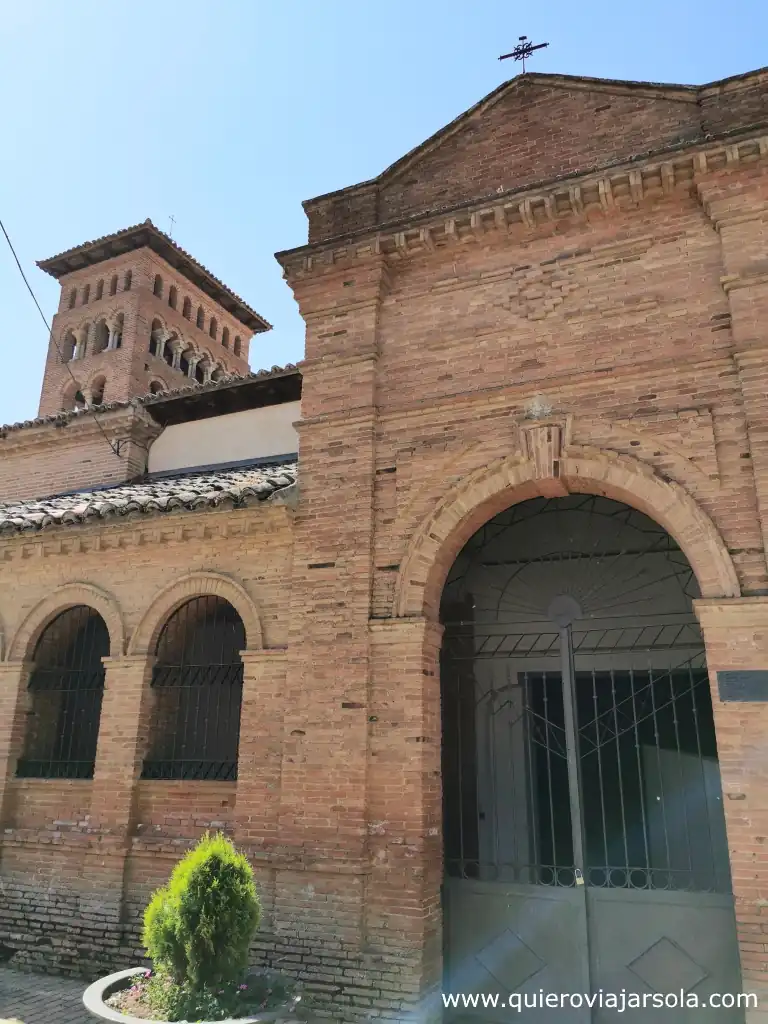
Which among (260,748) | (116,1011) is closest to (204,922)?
(116,1011)

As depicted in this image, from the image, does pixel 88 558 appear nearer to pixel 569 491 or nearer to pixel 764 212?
pixel 569 491

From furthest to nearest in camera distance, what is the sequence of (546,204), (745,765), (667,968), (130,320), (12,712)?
(130,320) < (12,712) < (546,204) < (667,968) < (745,765)

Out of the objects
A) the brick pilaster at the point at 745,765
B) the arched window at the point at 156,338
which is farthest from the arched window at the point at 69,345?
the brick pilaster at the point at 745,765

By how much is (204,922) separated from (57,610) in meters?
4.65

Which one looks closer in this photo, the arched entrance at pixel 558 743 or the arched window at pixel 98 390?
the arched entrance at pixel 558 743

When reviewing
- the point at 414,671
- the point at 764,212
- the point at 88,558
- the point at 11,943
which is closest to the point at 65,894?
the point at 11,943

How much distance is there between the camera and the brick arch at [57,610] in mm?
8492

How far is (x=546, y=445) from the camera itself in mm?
6789

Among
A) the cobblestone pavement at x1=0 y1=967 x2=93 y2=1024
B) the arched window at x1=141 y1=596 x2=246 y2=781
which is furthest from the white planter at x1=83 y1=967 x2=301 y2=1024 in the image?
the arched window at x1=141 y1=596 x2=246 y2=781

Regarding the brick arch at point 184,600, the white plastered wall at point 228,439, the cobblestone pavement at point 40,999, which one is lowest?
the cobblestone pavement at point 40,999

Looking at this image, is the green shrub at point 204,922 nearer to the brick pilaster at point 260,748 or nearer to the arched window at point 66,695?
the brick pilaster at point 260,748

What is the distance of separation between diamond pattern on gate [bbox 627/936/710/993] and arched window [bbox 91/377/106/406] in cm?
2086

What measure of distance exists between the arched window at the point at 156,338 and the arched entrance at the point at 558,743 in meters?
18.6

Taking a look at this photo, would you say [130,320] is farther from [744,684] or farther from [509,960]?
[744,684]
